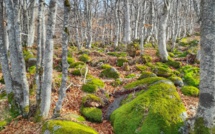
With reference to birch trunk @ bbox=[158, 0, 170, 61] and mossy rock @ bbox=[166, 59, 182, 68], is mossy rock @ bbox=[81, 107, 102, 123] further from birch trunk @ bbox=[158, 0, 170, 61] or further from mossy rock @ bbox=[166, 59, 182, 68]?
birch trunk @ bbox=[158, 0, 170, 61]

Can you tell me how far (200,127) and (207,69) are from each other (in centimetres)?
134

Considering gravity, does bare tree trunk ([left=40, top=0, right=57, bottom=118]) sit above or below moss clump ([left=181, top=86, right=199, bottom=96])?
above

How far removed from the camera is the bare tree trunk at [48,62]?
5.60m

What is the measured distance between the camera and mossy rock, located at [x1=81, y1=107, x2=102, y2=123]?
6.80 meters

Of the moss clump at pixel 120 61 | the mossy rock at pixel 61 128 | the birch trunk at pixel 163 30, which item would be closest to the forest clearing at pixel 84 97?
the mossy rock at pixel 61 128

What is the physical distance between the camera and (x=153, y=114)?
5789mm

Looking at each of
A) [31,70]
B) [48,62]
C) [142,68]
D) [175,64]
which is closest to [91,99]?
[48,62]

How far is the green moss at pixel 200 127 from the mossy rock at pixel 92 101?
3.43 metres

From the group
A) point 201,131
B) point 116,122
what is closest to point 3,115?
point 116,122

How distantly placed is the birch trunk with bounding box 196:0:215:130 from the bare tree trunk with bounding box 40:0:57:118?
11.9 ft

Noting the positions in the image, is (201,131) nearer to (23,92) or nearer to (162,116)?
(162,116)

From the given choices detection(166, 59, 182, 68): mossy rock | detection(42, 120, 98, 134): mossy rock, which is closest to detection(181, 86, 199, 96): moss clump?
detection(166, 59, 182, 68): mossy rock

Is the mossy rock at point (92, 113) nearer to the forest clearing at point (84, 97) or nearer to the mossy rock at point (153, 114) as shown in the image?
the forest clearing at point (84, 97)

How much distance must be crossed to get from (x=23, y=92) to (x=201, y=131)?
497 centimetres
